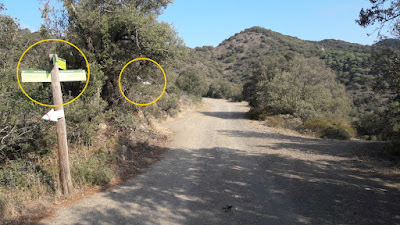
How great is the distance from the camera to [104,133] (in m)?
11.1

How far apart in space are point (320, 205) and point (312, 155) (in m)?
4.69

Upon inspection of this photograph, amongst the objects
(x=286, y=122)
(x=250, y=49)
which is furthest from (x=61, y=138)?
(x=250, y=49)

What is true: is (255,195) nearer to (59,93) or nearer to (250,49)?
(59,93)

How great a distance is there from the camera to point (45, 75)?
5516mm

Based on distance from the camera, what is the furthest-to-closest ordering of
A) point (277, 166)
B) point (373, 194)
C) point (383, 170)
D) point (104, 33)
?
point (104, 33)
point (277, 166)
point (383, 170)
point (373, 194)

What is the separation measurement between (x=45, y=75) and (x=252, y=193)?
5099 millimetres

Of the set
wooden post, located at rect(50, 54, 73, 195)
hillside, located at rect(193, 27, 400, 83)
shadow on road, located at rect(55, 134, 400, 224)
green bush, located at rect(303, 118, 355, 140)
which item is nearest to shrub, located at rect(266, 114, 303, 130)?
green bush, located at rect(303, 118, 355, 140)

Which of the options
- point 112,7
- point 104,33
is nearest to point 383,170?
point 104,33

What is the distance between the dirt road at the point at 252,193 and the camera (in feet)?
15.6

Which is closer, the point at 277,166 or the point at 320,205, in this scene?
the point at 320,205

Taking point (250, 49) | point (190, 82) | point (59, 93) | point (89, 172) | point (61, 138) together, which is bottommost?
point (89, 172)

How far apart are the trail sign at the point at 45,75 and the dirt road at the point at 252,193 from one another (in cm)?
262

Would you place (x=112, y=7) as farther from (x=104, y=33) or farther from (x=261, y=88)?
(x=261, y=88)

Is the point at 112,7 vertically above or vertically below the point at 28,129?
above
